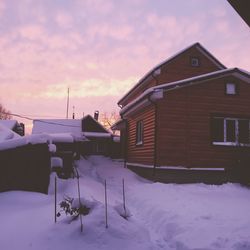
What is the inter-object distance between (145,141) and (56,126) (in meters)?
27.0

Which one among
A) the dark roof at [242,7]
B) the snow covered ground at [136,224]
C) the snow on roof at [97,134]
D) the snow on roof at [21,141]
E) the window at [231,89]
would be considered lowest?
the snow covered ground at [136,224]

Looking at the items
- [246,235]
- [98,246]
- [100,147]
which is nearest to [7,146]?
[98,246]

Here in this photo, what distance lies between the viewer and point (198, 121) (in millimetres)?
14773

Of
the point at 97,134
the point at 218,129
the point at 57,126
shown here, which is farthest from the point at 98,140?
the point at 218,129

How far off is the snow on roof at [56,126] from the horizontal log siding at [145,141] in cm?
2144

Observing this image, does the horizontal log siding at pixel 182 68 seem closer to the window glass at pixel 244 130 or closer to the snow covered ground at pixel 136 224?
the window glass at pixel 244 130

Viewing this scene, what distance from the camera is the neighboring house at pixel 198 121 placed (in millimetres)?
14367

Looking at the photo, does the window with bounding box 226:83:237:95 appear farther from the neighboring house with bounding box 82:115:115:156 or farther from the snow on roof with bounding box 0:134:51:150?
the neighboring house with bounding box 82:115:115:156

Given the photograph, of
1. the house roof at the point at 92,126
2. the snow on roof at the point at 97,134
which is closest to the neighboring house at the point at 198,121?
the snow on roof at the point at 97,134

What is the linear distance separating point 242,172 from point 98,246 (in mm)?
9617

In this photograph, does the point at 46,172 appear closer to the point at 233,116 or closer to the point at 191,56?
the point at 233,116

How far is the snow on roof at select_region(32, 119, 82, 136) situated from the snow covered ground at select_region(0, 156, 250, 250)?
2970 centimetres

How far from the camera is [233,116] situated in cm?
1507

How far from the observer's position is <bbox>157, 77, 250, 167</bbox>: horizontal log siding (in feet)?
47.3
